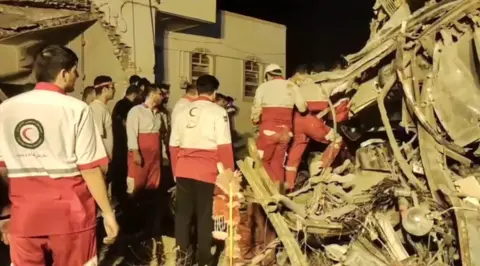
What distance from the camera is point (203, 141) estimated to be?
7496mm

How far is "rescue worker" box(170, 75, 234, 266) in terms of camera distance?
7.41 meters

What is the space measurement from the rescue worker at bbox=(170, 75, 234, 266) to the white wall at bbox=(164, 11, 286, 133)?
836 cm

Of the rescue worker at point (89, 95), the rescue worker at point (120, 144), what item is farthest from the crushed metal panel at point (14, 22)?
the rescue worker at point (120, 144)

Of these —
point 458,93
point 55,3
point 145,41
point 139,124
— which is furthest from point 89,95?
point 145,41

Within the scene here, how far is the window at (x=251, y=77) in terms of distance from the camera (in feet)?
62.3

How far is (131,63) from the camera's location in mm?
13938

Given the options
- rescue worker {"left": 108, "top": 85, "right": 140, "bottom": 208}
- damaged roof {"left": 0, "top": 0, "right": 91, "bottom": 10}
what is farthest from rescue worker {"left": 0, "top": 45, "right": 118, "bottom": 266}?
damaged roof {"left": 0, "top": 0, "right": 91, "bottom": 10}

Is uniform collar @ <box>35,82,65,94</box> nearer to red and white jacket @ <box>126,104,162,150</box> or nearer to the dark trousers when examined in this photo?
the dark trousers

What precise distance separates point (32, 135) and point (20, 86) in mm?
6753

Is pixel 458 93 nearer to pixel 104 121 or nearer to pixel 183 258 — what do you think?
pixel 183 258

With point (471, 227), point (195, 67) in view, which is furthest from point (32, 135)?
point (195, 67)

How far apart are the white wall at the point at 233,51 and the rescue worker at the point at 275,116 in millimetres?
6194

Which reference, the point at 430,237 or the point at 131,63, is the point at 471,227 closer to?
the point at 430,237

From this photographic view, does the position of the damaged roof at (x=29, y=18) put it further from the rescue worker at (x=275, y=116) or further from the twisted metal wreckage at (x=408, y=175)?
the twisted metal wreckage at (x=408, y=175)
